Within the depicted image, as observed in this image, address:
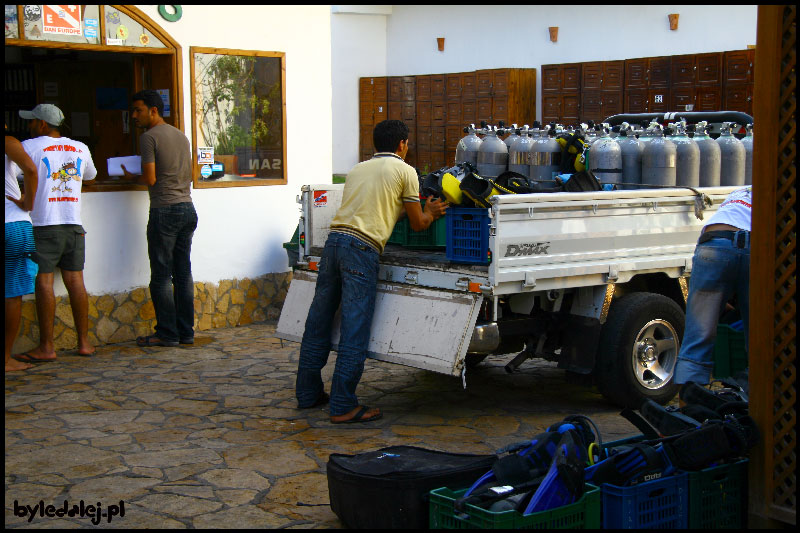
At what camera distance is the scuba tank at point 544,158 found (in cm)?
742

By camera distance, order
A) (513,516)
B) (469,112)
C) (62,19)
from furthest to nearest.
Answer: (469,112), (62,19), (513,516)

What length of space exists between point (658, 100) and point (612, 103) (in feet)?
3.19

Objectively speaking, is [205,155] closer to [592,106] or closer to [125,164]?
[125,164]

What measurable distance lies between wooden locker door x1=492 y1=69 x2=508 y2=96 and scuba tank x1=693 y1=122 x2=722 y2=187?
11877 mm

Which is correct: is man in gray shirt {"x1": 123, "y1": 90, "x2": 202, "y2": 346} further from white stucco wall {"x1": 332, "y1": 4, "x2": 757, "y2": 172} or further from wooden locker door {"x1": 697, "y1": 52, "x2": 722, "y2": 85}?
white stucco wall {"x1": 332, "y1": 4, "x2": 757, "y2": 172}

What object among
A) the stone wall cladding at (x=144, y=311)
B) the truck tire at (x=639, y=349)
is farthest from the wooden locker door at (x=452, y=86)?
the truck tire at (x=639, y=349)

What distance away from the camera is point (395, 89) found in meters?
21.6

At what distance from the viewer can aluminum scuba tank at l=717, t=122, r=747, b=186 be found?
25.2ft

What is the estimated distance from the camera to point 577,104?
18.1m

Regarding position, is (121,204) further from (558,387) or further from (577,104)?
(577,104)

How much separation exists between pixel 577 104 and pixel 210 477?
14.1 m

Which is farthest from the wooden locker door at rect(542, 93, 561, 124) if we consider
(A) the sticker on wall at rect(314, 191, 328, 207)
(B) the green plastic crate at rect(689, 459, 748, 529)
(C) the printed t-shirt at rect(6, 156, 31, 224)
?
(B) the green plastic crate at rect(689, 459, 748, 529)

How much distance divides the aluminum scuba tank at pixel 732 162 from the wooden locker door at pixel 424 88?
13390mm

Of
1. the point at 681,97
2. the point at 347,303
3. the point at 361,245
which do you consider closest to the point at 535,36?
the point at 681,97
